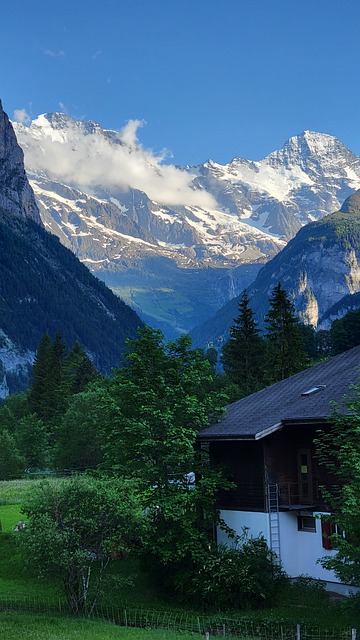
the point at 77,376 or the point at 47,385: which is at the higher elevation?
the point at 77,376

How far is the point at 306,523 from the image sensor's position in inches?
1512

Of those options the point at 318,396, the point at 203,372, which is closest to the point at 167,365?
the point at 203,372

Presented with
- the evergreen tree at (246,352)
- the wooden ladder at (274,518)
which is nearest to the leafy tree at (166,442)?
the wooden ladder at (274,518)

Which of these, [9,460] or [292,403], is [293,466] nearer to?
[292,403]

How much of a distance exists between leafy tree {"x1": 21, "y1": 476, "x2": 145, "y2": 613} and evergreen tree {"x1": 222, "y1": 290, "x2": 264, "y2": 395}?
73606 millimetres

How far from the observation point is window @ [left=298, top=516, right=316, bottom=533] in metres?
37.9

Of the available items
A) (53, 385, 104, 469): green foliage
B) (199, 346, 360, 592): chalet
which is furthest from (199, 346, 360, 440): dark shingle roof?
(53, 385, 104, 469): green foliage

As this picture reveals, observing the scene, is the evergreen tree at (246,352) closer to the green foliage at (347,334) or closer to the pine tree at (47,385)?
the pine tree at (47,385)

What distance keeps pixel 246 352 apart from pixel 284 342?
67.2ft

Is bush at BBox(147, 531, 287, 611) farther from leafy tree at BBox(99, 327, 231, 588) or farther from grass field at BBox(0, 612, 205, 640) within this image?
grass field at BBox(0, 612, 205, 640)

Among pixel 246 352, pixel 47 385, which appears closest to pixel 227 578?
pixel 246 352

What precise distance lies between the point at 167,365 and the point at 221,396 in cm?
385

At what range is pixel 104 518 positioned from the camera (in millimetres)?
32406

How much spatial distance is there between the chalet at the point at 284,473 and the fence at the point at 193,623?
18.9 ft
